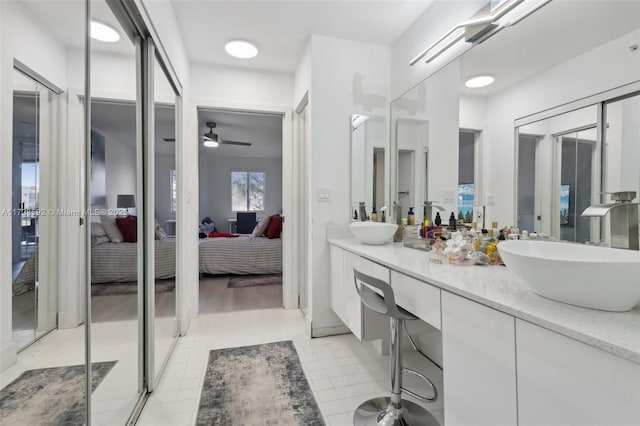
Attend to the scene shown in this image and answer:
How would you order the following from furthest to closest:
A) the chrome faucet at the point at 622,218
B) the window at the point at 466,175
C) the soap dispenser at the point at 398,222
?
the soap dispenser at the point at 398,222 → the window at the point at 466,175 → the chrome faucet at the point at 622,218

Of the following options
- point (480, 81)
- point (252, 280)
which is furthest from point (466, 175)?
point (252, 280)

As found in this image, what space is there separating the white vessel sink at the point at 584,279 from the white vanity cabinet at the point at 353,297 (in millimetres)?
780

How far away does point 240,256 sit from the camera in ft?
14.6

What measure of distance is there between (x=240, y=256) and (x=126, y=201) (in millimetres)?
3056

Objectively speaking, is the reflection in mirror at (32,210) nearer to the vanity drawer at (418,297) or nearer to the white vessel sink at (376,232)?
the vanity drawer at (418,297)

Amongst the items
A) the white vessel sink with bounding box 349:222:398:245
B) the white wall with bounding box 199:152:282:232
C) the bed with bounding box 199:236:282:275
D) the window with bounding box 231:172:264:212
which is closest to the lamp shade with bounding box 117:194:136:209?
the white vessel sink with bounding box 349:222:398:245

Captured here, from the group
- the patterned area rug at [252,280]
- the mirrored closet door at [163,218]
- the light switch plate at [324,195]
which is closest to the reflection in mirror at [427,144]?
the light switch plate at [324,195]

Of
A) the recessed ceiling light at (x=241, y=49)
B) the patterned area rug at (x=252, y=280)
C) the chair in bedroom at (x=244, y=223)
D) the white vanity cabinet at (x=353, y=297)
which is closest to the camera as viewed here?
the white vanity cabinet at (x=353, y=297)

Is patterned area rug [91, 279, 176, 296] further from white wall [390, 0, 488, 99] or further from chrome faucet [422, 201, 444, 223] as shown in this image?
white wall [390, 0, 488, 99]

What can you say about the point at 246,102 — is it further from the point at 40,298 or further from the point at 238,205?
the point at 238,205

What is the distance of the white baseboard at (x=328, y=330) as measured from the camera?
2.53 metres

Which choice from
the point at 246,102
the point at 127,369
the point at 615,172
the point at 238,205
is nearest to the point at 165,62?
the point at 246,102

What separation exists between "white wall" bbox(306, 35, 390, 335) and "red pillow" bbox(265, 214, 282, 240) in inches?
88.1

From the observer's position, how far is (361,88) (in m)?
2.66
